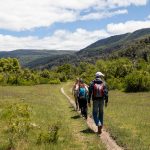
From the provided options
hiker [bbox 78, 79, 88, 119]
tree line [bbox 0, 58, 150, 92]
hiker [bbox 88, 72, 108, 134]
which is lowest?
tree line [bbox 0, 58, 150, 92]

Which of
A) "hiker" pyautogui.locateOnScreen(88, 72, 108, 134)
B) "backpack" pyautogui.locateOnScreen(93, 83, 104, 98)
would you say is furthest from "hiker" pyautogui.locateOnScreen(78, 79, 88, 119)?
"backpack" pyautogui.locateOnScreen(93, 83, 104, 98)

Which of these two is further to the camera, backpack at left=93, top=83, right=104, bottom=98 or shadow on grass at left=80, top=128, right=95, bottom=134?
shadow on grass at left=80, top=128, right=95, bottom=134

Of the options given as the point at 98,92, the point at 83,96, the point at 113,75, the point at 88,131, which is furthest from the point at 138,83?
the point at 98,92

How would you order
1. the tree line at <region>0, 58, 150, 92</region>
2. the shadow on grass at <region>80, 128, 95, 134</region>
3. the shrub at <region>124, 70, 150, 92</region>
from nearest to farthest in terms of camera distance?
the shadow on grass at <region>80, 128, 95, 134</region> → the shrub at <region>124, 70, 150, 92</region> → the tree line at <region>0, 58, 150, 92</region>

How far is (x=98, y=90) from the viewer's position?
18.0m

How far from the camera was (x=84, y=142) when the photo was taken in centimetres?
1647

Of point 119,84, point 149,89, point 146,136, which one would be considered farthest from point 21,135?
point 119,84

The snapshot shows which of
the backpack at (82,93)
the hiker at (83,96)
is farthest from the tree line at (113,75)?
the backpack at (82,93)

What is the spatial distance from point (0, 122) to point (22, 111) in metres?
3.02

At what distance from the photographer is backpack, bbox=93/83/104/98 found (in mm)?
18047

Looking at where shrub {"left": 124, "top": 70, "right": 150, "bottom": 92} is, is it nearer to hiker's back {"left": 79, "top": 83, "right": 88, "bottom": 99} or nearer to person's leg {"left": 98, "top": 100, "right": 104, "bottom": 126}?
hiker's back {"left": 79, "top": 83, "right": 88, "bottom": 99}

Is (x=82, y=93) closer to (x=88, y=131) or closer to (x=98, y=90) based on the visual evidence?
(x=88, y=131)

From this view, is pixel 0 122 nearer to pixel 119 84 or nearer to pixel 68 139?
pixel 68 139

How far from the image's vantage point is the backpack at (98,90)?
18.0m
